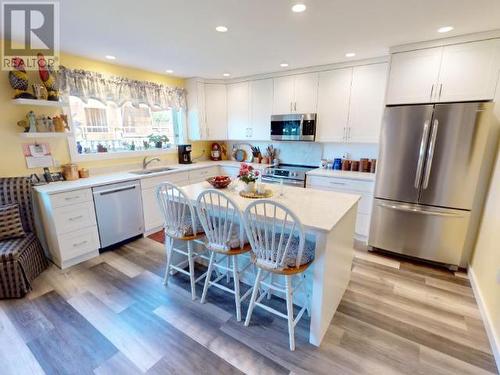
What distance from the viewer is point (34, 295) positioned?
2273 millimetres

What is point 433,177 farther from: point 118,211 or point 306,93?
point 118,211

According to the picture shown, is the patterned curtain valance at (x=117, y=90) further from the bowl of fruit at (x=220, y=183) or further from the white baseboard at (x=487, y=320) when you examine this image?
A: the white baseboard at (x=487, y=320)

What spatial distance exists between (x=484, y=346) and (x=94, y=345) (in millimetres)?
2840

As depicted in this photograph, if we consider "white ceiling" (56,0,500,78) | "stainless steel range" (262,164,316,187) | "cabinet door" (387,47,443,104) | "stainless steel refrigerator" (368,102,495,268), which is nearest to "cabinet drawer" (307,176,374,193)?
"stainless steel range" (262,164,316,187)

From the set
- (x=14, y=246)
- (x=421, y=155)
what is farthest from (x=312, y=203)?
(x=14, y=246)

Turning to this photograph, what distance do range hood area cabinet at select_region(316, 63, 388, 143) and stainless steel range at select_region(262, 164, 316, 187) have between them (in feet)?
2.07

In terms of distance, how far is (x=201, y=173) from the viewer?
4.36 m

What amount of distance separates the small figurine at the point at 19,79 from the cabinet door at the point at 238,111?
9.60 ft

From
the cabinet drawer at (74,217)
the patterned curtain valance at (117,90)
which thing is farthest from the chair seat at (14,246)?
the patterned curtain valance at (117,90)

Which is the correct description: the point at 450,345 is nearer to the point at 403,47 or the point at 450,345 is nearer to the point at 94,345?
the point at 94,345

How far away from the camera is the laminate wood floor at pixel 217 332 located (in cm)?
161

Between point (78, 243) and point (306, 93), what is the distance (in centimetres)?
373

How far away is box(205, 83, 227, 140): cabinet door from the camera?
459 centimetres

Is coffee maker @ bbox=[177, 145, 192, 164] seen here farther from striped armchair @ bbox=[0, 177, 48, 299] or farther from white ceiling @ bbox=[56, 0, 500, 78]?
striped armchair @ bbox=[0, 177, 48, 299]
